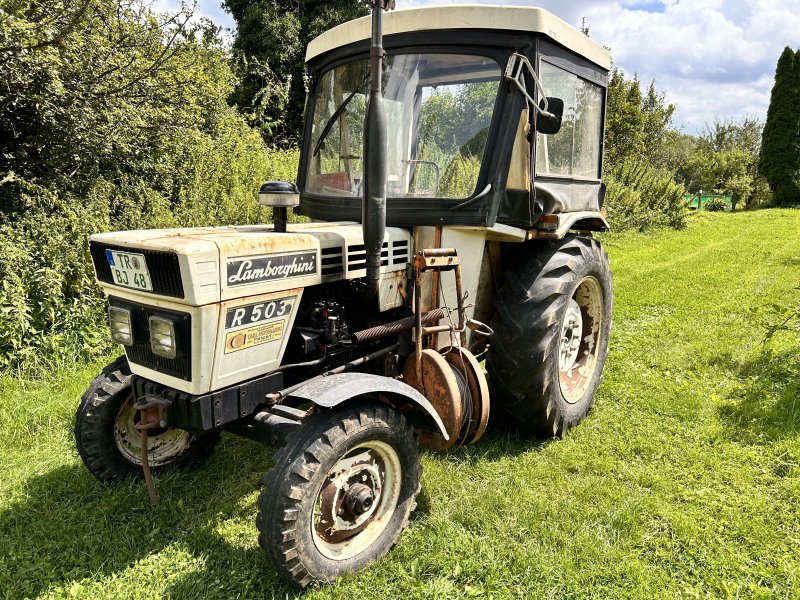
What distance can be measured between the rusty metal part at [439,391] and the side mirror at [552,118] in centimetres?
132

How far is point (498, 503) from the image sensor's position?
9.80 feet

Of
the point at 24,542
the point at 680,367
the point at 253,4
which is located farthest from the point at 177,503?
the point at 253,4

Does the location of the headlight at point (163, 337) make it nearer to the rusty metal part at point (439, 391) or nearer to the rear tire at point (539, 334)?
the rusty metal part at point (439, 391)

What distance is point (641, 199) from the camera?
1529 cm

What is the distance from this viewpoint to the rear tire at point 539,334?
329 cm

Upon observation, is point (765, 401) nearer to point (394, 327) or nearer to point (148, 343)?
point (394, 327)

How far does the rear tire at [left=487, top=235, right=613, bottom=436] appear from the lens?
329cm

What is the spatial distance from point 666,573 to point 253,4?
16.9m

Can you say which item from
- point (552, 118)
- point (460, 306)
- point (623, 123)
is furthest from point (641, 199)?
point (460, 306)

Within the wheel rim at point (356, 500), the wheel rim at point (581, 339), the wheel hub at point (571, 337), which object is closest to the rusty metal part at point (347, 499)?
the wheel rim at point (356, 500)

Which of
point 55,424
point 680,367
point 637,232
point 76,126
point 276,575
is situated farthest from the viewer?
point 637,232

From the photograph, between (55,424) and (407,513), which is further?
(55,424)

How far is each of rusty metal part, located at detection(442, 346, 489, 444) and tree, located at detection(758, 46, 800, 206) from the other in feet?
91.2

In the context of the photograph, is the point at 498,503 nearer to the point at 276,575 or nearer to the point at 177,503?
the point at 276,575
